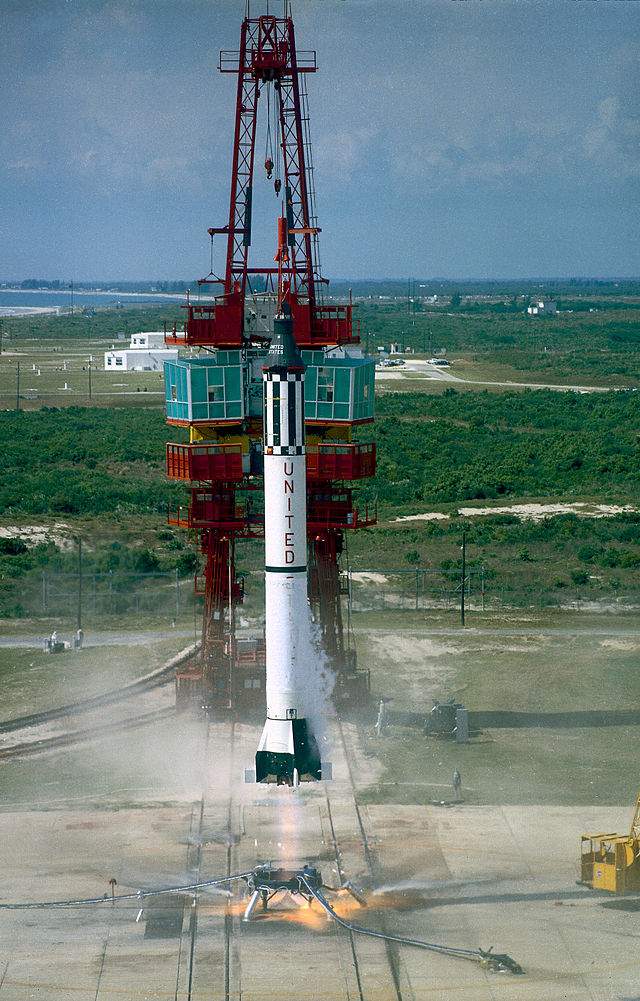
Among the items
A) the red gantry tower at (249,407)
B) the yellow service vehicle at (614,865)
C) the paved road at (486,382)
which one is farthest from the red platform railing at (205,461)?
the paved road at (486,382)

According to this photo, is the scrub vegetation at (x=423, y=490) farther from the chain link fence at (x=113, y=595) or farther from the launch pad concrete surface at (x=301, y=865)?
the launch pad concrete surface at (x=301, y=865)

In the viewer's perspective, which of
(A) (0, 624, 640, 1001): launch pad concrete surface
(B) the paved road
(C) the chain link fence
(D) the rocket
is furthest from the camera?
(B) the paved road

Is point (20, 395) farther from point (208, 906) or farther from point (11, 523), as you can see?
point (208, 906)

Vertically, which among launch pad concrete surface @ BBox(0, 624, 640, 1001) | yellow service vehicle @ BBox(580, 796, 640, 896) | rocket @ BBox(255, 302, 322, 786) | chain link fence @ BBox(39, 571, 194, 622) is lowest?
chain link fence @ BBox(39, 571, 194, 622)

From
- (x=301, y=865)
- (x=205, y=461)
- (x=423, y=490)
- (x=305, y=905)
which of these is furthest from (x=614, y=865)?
(x=423, y=490)

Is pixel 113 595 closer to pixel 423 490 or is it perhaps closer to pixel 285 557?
pixel 285 557

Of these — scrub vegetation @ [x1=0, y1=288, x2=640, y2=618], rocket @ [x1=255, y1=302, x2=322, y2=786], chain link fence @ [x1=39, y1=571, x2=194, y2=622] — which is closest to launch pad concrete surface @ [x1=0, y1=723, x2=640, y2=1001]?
rocket @ [x1=255, y1=302, x2=322, y2=786]

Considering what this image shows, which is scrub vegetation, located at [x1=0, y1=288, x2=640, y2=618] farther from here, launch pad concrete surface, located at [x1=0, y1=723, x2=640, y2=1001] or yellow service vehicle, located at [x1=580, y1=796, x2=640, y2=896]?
yellow service vehicle, located at [x1=580, y1=796, x2=640, y2=896]

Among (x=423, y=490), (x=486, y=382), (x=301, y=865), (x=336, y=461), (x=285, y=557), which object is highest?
(x=336, y=461)

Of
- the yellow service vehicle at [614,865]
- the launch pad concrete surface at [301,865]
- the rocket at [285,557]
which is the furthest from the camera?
the rocket at [285,557]
